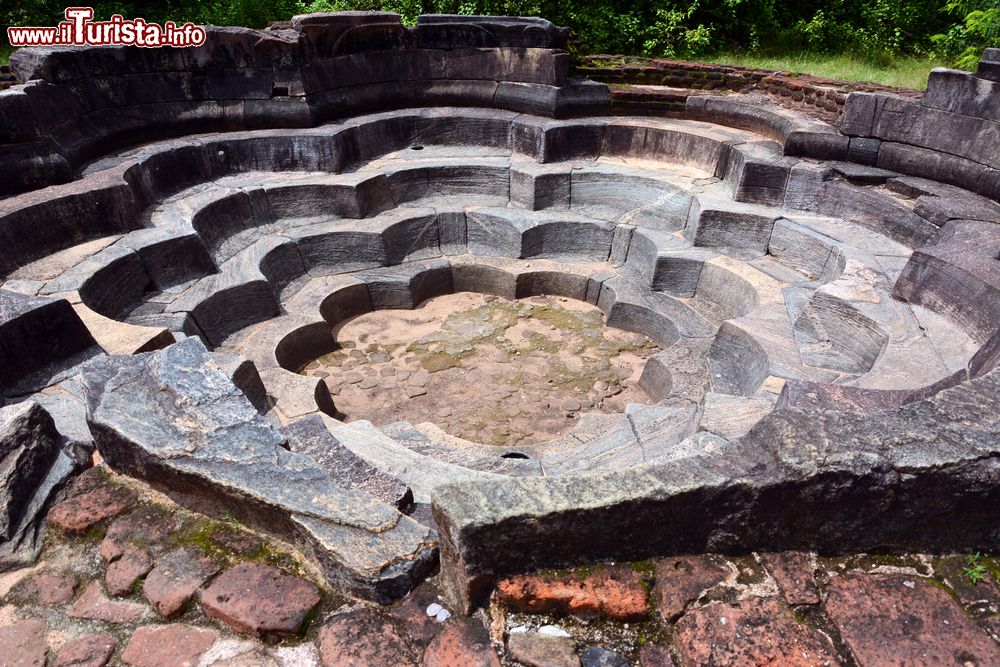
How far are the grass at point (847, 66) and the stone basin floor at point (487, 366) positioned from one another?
516 cm

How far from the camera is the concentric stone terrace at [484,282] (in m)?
2.29

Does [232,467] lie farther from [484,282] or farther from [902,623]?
[484,282]

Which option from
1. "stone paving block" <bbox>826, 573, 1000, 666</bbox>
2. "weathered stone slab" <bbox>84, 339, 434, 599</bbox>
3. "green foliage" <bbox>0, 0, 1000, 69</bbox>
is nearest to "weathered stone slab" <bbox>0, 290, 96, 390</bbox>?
"weathered stone slab" <bbox>84, 339, 434, 599</bbox>

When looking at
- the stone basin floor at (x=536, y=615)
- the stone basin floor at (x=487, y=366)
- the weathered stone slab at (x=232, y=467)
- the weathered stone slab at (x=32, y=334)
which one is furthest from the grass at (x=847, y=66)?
the weathered stone slab at (x=32, y=334)

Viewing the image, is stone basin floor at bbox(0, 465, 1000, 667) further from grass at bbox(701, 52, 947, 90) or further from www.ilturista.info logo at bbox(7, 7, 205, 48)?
grass at bbox(701, 52, 947, 90)

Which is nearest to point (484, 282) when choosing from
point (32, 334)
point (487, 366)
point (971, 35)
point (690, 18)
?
point (487, 366)

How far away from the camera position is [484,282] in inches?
293

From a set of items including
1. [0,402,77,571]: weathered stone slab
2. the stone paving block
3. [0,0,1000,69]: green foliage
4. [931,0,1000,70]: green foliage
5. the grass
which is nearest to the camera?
the stone paving block

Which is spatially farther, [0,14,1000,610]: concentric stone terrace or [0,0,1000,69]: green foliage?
[0,0,1000,69]: green foliage

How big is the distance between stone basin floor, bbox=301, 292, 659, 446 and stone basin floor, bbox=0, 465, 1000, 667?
294 centimetres

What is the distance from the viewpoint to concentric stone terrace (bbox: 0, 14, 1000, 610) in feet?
7.52

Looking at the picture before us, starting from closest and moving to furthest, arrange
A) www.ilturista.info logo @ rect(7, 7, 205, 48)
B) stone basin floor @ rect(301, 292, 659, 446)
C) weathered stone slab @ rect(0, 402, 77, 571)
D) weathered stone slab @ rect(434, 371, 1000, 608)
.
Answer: weathered stone slab @ rect(434, 371, 1000, 608)
weathered stone slab @ rect(0, 402, 77, 571)
stone basin floor @ rect(301, 292, 659, 446)
www.ilturista.info logo @ rect(7, 7, 205, 48)

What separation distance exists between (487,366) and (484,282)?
163 centimetres

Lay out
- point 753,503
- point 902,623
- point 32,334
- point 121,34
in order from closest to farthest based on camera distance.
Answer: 1. point 902,623
2. point 753,503
3. point 32,334
4. point 121,34
